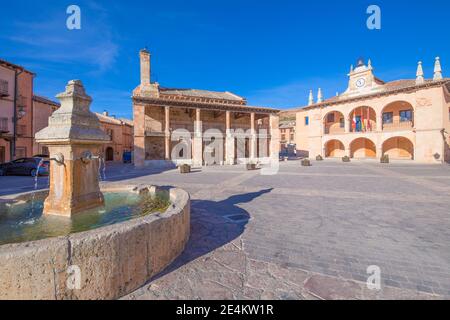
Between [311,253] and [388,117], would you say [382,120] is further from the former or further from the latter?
[311,253]

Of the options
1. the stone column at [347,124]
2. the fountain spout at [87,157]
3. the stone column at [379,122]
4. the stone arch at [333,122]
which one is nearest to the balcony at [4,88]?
the fountain spout at [87,157]

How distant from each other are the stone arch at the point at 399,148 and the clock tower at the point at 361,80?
24.0ft

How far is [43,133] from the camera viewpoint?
371 centimetres

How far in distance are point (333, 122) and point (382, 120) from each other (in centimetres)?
626

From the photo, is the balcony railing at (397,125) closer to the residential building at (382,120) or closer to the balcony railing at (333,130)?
the residential building at (382,120)

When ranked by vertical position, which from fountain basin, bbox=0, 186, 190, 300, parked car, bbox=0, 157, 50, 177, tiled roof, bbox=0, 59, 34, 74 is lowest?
fountain basin, bbox=0, 186, 190, 300

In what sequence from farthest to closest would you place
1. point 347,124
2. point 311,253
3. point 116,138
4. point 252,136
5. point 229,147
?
1. point 116,138
2. point 347,124
3. point 252,136
4. point 229,147
5. point 311,253

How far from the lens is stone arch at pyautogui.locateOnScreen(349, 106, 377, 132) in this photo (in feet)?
99.5

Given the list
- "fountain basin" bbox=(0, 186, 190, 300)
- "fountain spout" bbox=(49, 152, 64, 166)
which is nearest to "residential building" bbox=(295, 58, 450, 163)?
"fountain basin" bbox=(0, 186, 190, 300)

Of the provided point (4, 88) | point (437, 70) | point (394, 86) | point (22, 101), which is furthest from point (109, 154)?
point (437, 70)

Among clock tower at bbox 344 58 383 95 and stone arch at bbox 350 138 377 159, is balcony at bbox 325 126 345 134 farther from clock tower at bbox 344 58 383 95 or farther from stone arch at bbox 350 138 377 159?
clock tower at bbox 344 58 383 95

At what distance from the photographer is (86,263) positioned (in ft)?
7.05

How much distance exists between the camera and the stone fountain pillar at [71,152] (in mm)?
3670
